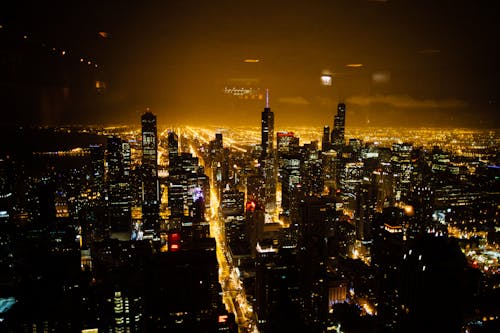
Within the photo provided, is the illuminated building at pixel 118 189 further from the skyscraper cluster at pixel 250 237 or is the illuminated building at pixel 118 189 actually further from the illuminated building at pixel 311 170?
the illuminated building at pixel 311 170

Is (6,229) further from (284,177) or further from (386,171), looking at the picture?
(386,171)

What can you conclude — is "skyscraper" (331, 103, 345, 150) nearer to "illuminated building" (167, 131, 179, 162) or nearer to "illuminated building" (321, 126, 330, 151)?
"illuminated building" (321, 126, 330, 151)

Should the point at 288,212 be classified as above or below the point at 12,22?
below

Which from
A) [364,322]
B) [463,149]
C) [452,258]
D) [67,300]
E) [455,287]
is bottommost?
[364,322]

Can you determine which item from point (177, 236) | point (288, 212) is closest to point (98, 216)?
point (177, 236)

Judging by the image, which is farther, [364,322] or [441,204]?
[441,204]

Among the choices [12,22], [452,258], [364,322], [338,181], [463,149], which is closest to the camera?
[12,22]

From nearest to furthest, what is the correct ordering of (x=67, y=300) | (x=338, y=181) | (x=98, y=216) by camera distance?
(x=67, y=300), (x=98, y=216), (x=338, y=181)

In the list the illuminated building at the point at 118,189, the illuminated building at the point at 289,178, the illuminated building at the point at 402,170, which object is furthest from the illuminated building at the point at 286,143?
the illuminated building at the point at 118,189
